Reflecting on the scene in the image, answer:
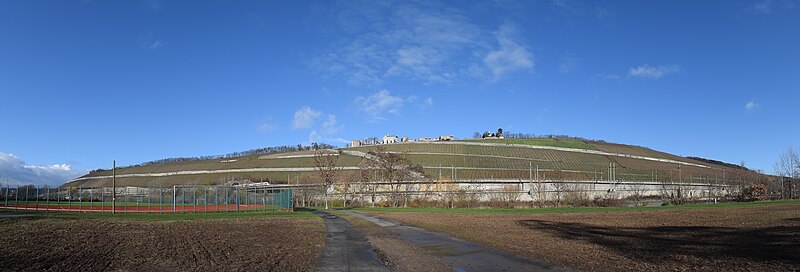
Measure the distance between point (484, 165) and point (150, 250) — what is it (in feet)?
382

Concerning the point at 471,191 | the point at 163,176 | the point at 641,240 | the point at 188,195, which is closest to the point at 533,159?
the point at 471,191

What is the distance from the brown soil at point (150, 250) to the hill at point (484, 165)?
88.9 metres

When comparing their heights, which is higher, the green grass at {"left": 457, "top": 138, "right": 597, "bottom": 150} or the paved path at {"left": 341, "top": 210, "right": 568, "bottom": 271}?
the green grass at {"left": 457, "top": 138, "right": 597, "bottom": 150}

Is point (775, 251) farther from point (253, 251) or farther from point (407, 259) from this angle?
point (253, 251)

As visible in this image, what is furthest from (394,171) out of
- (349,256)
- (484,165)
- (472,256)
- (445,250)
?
(472,256)

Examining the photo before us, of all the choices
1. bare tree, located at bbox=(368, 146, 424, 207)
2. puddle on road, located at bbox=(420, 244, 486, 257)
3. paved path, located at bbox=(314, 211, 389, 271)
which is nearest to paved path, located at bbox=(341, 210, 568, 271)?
puddle on road, located at bbox=(420, 244, 486, 257)

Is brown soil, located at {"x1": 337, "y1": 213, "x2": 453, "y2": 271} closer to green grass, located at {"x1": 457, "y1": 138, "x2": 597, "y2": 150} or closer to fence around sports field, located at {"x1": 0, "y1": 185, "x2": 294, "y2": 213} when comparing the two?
fence around sports field, located at {"x1": 0, "y1": 185, "x2": 294, "y2": 213}

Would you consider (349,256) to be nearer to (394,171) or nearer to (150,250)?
(150,250)

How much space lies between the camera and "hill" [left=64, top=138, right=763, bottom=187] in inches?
5005

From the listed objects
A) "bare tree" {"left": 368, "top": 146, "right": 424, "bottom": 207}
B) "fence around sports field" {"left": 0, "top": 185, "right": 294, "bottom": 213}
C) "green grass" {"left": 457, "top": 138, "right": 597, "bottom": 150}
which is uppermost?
"green grass" {"left": 457, "top": 138, "right": 597, "bottom": 150}

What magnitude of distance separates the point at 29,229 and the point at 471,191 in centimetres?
6929

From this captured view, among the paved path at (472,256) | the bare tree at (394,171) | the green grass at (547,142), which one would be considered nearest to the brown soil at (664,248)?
the paved path at (472,256)

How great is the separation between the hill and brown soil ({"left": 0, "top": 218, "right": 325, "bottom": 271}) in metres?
88.9

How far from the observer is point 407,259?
17.7 m
